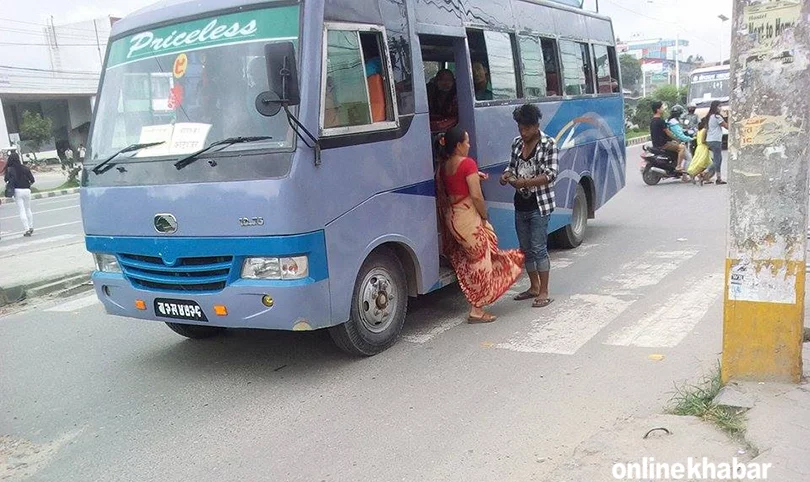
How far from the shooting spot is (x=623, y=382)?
14.4ft

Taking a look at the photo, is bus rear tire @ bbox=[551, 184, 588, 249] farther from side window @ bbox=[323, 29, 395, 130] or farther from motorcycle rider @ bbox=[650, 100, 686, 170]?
motorcycle rider @ bbox=[650, 100, 686, 170]

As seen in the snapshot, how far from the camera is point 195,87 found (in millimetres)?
4652

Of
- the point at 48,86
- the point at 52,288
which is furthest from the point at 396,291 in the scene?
the point at 48,86

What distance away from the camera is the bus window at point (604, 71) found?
30.9 feet

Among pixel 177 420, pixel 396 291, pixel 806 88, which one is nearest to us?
pixel 806 88

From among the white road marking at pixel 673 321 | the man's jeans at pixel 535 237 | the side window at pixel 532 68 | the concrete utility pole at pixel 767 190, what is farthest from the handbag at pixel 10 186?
the concrete utility pole at pixel 767 190

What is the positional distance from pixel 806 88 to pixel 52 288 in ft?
26.4

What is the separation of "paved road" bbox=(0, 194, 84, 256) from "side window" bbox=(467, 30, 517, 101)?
8564 mm

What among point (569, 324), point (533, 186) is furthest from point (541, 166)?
point (569, 324)

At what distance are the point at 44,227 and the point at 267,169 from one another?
1287cm

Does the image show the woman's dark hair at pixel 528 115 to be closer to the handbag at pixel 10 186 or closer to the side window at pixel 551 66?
the side window at pixel 551 66

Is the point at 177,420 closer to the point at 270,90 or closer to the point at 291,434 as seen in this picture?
the point at 291,434

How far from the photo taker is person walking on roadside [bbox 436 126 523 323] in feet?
18.6

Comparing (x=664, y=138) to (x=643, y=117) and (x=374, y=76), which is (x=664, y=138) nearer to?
(x=374, y=76)
